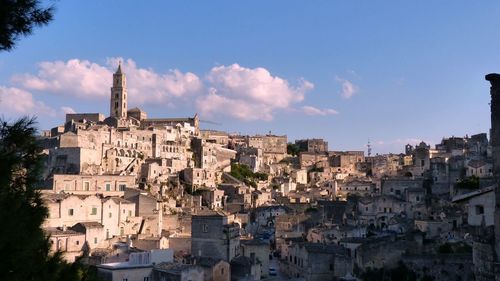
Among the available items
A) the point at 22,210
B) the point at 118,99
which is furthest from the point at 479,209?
the point at 118,99

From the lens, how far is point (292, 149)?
4281 inches

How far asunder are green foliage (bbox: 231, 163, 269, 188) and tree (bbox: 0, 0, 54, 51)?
66.3 m

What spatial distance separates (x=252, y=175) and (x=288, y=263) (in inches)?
1552

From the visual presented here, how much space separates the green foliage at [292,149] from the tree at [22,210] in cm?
9629

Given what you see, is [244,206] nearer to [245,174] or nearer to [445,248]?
[245,174]

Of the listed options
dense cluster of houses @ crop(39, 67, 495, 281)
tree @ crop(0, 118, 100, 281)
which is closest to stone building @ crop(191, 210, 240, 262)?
dense cluster of houses @ crop(39, 67, 495, 281)

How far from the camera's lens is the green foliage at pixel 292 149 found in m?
106

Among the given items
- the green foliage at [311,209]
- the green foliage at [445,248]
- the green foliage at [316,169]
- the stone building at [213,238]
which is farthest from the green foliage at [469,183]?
the green foliage at [316,169]

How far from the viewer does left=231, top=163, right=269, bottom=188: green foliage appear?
7494 cm

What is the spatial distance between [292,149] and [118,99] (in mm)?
33211

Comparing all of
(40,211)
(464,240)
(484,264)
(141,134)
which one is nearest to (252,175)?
(141,134)

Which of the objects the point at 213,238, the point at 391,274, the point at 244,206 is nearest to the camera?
the point at 391,274

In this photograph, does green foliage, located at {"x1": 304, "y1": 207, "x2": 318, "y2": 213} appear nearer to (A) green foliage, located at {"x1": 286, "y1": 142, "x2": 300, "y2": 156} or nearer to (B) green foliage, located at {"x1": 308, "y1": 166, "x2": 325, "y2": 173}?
(B) green foliage, located at {"x1": 308, "y1": 166, "x2": 325, "y2": 173}

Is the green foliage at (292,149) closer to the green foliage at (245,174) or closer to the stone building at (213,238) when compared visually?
the green foliage at (245,174)
